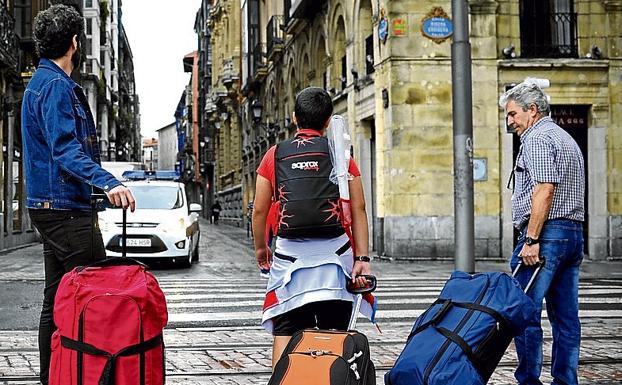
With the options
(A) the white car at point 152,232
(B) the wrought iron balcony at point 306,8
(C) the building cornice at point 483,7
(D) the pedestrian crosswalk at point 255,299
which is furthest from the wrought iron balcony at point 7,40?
(D) the pedestrian crosswalk at point 255,299

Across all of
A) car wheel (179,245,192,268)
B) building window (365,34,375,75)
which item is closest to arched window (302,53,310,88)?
building window (365,34,375,75)

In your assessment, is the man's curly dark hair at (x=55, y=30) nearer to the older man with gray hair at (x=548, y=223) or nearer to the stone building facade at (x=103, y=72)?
the older man with gray hair at (x=548, y=223)

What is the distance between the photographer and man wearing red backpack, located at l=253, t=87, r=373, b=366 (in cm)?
479

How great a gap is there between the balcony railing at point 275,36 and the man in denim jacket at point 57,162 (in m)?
33.4

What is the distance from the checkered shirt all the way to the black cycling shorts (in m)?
1.42

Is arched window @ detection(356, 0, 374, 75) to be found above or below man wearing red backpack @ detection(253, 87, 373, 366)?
above

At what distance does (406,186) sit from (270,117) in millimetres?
22850

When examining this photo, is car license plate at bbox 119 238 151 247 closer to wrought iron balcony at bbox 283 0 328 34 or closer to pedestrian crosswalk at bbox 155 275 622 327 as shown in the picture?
pedestrian crosswalk at bbox 155 275 622 327

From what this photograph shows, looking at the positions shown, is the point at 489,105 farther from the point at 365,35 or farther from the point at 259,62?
the point at 259,62

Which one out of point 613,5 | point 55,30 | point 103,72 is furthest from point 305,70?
point 103,72

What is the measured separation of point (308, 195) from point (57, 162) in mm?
1242

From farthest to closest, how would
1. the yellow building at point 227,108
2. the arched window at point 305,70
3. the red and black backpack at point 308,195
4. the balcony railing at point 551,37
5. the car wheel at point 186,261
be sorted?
the yellow building at point 227,108
the arched window at point 305,70
the balcony railing at point 551,37
the car wheel at point 186,261
the red and black backpack at point 308,195

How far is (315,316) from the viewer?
193 inches

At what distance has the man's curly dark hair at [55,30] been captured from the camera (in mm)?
4828
